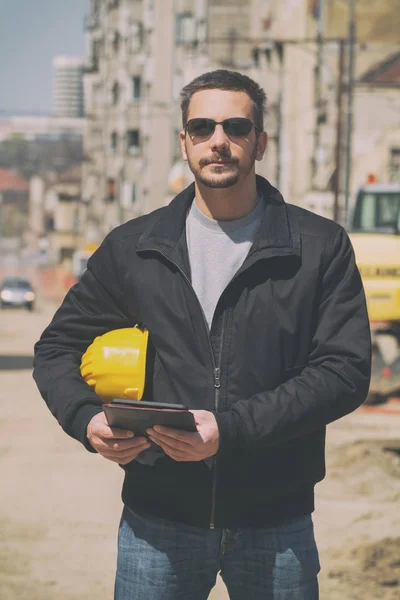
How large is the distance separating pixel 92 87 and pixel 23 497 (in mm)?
94476

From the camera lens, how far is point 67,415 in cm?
382

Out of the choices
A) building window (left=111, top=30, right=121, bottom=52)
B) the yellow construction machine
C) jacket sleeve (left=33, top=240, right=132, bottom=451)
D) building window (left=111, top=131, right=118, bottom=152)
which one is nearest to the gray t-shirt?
jacket sleeve (left=33, top=240, right=132, bottom=451)

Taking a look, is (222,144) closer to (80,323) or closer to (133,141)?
(80,323)

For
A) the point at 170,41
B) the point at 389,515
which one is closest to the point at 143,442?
the point at 389,515

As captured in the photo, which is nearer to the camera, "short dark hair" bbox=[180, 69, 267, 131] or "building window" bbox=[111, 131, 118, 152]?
"short dark hair" bbox=[180, 69, 267, 131]

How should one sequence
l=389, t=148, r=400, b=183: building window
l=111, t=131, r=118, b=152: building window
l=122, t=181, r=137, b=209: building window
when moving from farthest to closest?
l=111, t=131, r=118, b=152: building window, l=122, t=181, r=137, b=209: building window, l=389, t=148, r=400, b=183: building window

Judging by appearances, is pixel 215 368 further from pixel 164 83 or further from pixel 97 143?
pixel 97 143

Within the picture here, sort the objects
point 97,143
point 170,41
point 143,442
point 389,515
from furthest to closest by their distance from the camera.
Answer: point 97,143 < point 170,41 < point 389,515 < point 143,442

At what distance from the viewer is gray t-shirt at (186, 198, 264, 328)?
3.88 metres

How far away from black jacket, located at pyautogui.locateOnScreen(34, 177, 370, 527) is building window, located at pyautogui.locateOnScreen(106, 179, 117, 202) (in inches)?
3444

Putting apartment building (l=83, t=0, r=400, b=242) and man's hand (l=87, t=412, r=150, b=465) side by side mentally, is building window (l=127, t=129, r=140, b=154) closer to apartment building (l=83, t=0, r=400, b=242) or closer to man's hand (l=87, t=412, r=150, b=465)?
apartment building (l=83, t=0, r=400, b=242)

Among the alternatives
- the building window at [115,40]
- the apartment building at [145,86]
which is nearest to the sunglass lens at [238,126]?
the apartment building at [145,86]

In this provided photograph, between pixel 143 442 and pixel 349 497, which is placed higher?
pixel 143 442

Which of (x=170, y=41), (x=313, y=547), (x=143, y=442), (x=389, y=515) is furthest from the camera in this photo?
(x=170, y=41)
